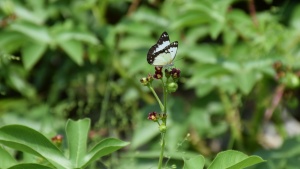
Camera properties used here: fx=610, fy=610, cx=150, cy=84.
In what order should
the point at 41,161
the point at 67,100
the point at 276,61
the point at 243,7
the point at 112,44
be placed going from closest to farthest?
the point at 41,161 < the point at 276,61 < the point at 112,44 < the point at 67,100 < the point at 243,7

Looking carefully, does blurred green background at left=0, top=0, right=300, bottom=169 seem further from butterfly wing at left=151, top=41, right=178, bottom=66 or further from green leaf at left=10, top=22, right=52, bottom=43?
butterfly wing at left=151, top=41, right=178, bottom=66

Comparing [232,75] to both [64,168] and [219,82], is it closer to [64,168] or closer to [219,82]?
[219,82]

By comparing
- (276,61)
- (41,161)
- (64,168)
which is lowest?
(64,168)

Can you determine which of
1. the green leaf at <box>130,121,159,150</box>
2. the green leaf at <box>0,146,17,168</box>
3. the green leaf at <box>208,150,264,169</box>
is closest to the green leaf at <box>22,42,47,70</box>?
the green leaf at <box>130,121,159,150</box>

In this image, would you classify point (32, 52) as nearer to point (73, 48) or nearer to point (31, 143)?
point (73, 48)

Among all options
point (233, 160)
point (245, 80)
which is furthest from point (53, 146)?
point (245, 80)

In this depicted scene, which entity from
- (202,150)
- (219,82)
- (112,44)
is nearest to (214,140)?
(202,150)

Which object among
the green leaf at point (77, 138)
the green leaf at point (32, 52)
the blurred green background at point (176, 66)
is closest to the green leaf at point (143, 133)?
the blurred green background at point (176, 66)
